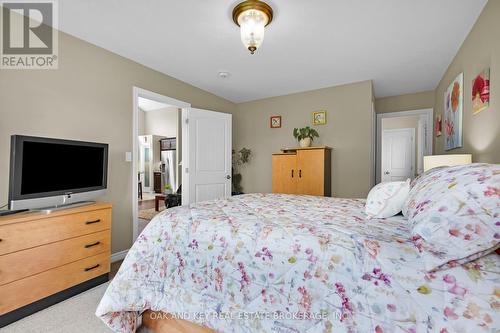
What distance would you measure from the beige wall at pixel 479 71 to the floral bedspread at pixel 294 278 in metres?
1.27

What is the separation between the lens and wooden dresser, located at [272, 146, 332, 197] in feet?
11.7

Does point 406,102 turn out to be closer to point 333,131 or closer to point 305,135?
point 333,131

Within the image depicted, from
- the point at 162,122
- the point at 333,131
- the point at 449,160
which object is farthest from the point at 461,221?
the point at 162,122

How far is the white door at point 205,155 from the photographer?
374 centimetres

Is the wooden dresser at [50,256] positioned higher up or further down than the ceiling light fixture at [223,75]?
further down

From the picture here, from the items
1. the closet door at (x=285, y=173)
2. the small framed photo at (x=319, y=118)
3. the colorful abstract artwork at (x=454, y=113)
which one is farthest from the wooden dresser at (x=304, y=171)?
the colorful abstract artwork at (x=454, y=113)

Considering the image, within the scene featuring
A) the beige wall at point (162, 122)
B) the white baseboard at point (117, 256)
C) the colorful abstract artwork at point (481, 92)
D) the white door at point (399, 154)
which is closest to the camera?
the colorful abstract artwork at point (481, 92)

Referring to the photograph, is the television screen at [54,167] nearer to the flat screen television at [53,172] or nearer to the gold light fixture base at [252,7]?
the flat screen television at [53,172]

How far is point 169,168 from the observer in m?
7.16

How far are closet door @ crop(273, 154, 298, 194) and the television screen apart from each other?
97.2 inches

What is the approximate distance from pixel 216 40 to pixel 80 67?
1.47 meters

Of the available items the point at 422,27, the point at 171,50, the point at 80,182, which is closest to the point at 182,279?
the point at 80,182

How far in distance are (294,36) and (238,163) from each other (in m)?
2.98

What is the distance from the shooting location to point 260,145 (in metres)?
4.72
